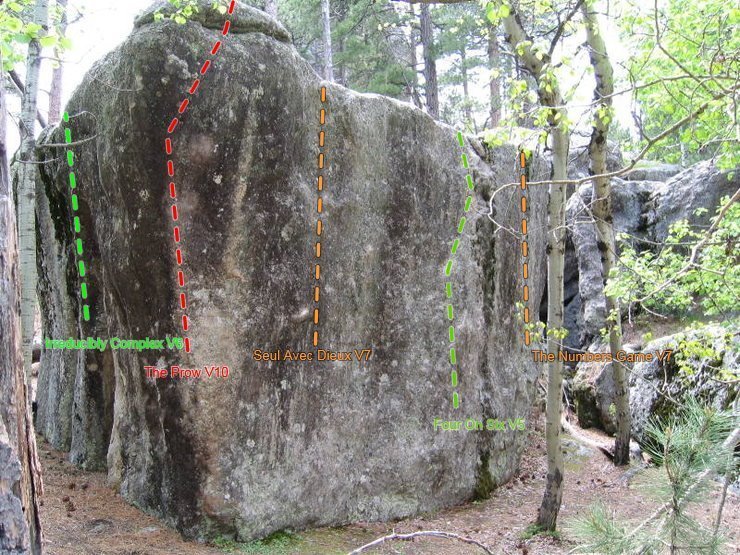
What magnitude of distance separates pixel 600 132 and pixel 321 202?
4.36 meters

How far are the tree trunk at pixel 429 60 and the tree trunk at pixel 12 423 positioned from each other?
15.6 meters

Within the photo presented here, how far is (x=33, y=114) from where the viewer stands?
8.09 metres

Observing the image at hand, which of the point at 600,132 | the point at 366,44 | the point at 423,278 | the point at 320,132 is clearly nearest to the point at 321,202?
the point at 320,132

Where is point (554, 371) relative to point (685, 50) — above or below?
Answer: below

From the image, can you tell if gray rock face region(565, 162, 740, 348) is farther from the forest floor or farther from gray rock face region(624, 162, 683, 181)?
the forest floor

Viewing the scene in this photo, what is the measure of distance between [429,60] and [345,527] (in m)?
14.0

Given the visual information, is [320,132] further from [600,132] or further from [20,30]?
[600,132]

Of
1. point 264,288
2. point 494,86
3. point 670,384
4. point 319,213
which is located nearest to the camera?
point 264,288

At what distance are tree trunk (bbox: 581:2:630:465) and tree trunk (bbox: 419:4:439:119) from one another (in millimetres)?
8688

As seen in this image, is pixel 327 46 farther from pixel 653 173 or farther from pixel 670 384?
pixel 670 384

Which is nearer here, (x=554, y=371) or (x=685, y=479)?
(x=685, y=479)

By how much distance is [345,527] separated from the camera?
797 centimetres

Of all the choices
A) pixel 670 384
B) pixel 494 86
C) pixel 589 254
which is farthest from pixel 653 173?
pixel 670 384

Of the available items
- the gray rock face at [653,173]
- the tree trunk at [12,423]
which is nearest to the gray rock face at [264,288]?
the tree trunk at [12,423]
